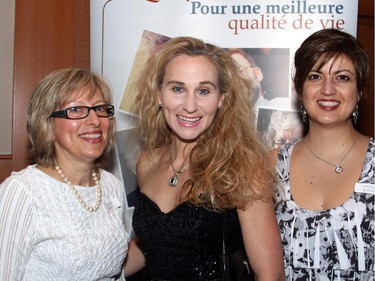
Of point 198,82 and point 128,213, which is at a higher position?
point 198,82

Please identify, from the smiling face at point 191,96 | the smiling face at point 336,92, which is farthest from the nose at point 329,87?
the smiling face at point 191,96

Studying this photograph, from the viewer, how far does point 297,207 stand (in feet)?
7.38

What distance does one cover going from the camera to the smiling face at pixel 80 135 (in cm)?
206

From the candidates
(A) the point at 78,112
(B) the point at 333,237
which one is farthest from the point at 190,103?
(B) the point at 333,237

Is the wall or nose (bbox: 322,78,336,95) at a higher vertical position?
the wall

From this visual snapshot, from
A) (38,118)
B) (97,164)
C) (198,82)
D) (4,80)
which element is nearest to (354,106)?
(198,82)

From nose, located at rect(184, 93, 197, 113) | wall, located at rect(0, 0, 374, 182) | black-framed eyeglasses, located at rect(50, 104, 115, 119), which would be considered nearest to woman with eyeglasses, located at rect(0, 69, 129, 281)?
black-framed eyeglasses, located at rect(50, 104, 115, 119)

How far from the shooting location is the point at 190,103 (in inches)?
82.5

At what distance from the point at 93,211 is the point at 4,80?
1412 millimetres

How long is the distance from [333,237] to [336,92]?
605 mm

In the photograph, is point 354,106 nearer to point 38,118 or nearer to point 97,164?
point 97,164

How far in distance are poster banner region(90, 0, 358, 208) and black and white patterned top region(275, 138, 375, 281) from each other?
2.07 ft

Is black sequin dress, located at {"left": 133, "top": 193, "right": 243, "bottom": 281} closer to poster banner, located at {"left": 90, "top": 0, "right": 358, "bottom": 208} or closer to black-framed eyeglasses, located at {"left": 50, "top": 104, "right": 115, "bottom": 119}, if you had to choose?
black-framed eyeglasses, located at {"left": 50, "top": 104, "right": 115, "bottom": 119}

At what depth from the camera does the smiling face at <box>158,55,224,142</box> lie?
6.97 ft
